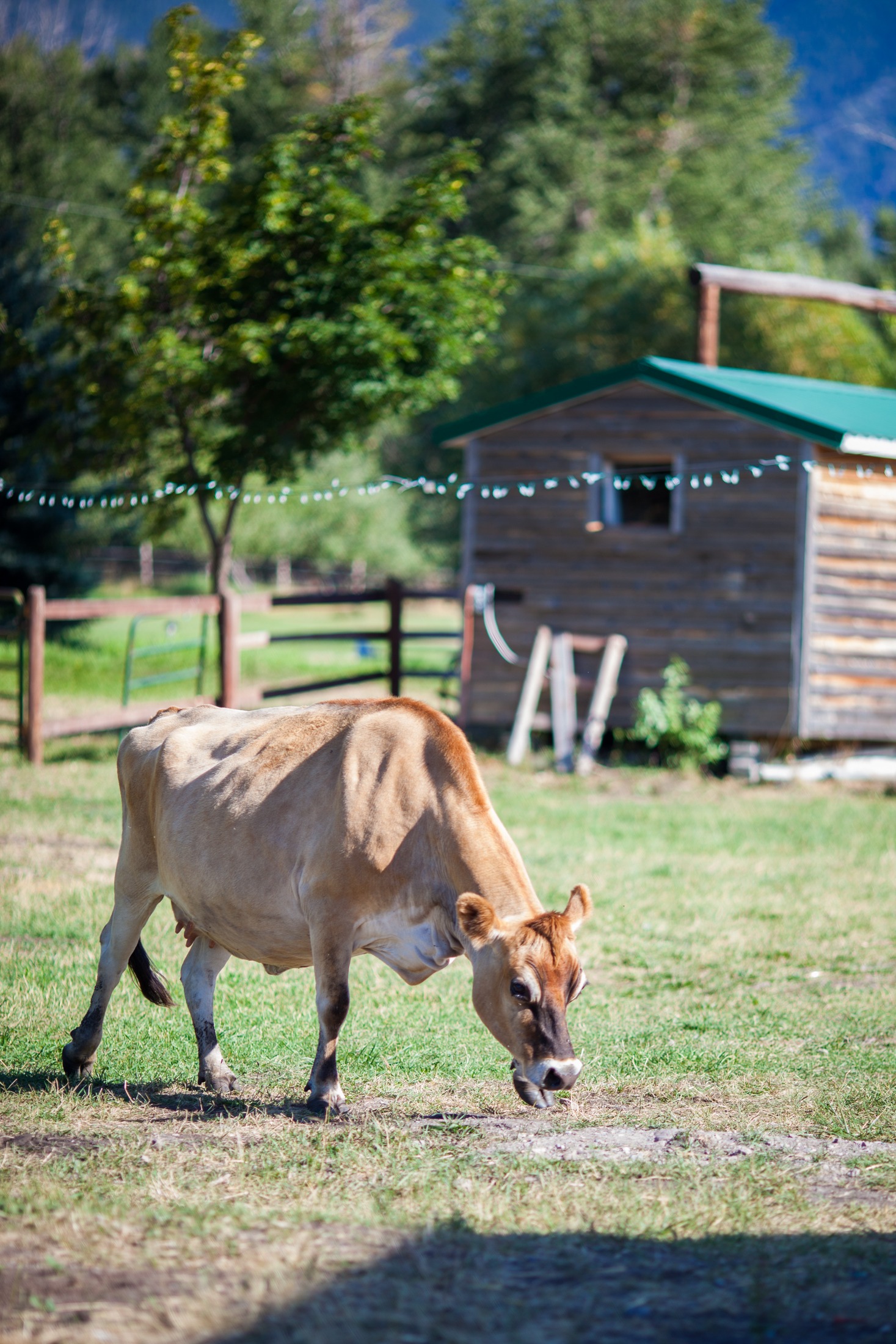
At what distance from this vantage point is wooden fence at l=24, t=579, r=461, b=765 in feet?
43.9

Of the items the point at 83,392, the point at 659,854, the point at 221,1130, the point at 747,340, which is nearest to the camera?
the point at 221,1130

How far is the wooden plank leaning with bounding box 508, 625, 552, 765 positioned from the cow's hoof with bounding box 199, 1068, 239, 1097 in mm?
9474

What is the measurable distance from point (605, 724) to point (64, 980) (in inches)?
383

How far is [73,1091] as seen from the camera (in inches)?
203

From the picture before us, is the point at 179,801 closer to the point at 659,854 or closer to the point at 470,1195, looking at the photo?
the point at 470,1195

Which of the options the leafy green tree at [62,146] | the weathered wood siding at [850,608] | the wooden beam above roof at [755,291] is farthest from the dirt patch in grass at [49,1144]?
the leafy green tree at [62,146]

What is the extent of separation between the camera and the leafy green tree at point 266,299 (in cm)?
1529

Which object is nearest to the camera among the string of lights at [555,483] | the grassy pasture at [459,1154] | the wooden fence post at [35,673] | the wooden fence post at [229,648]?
→ the grassy pasture at [459,1154]

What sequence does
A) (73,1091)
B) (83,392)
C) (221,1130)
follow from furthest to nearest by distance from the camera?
(83,392)
(73,1091)
(221,1130)

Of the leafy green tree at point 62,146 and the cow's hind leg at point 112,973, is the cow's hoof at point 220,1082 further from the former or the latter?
the leafy green tree at point 62,146

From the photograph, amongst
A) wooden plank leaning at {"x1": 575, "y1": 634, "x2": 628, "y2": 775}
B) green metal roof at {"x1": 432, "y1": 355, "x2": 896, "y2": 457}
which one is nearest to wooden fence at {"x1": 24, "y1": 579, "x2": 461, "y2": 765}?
wooden plank leaning at {"x1": 575, "y1": 634, "x2": 628, "y2": 775}

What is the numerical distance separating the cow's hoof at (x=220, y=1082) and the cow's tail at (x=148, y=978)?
0.48 m

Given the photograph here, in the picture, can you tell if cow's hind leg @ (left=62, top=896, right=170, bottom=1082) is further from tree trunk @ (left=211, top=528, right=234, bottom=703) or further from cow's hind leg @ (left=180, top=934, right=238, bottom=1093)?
tree trunk @ (left=211, top=528, right=234, bottom=703)

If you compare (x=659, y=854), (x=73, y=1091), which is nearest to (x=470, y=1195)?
(x=73, y=1091)
